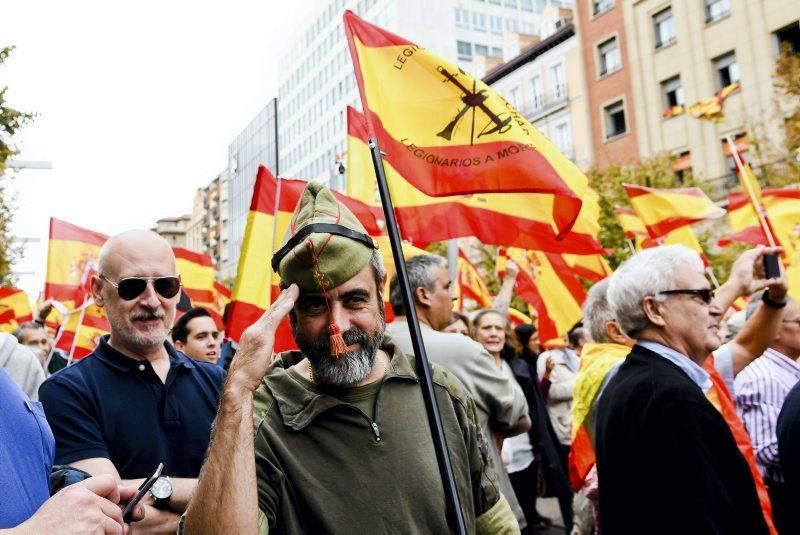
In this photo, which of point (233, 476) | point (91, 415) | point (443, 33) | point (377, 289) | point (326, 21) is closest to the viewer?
point (233, 476)

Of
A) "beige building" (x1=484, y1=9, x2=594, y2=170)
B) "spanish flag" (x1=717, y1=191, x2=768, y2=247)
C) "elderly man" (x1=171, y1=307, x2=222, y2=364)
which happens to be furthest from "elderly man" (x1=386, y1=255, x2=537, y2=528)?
"beige building" (x1=484, y1=9, x2=594, y2=170)

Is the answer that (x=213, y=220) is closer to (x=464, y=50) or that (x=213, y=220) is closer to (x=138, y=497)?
(x=464, y=50)

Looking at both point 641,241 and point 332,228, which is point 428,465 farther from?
point 641,241

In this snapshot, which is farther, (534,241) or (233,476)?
(534,241)

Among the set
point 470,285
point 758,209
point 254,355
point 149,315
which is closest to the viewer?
point 254,355

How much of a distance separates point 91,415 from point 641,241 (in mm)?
9251

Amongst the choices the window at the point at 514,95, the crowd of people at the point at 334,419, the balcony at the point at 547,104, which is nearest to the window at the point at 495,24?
the window at the point at 514,95

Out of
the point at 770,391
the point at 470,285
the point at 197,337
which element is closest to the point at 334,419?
the point at 770,391

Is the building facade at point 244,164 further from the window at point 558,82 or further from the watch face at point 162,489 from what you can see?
the watch face at point 162,489

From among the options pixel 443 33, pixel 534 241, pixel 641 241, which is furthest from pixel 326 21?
pixel 534 241

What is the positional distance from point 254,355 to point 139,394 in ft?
3.43

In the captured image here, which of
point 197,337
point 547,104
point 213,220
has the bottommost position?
point 197,337

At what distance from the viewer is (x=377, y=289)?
7.97ft

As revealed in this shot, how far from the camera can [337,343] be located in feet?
7.23
